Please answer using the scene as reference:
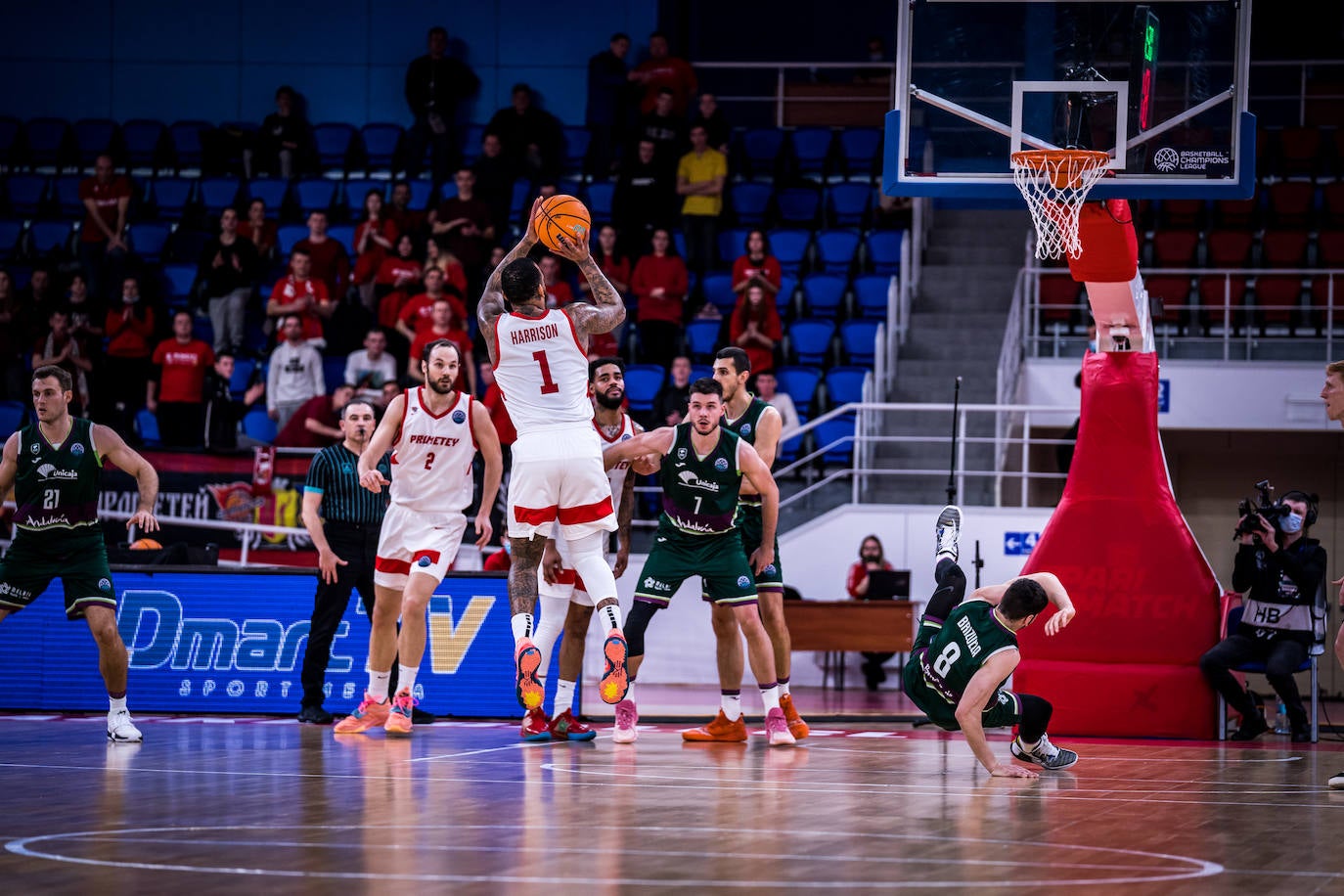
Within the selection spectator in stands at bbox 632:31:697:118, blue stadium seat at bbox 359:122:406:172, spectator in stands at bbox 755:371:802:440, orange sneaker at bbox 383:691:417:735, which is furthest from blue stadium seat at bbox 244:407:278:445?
orange sneaker at bbox 383:691:417:735

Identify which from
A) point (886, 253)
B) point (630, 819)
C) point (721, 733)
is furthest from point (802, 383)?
point (630, 819)

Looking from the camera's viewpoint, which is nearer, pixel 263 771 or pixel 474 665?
pixel 263 771

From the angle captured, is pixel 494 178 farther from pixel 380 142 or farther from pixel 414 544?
pixel 414 544

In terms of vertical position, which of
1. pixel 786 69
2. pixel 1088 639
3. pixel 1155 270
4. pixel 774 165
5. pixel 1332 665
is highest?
pixel 786 69

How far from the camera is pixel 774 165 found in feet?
66.1

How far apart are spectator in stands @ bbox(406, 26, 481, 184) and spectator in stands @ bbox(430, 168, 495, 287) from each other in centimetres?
242

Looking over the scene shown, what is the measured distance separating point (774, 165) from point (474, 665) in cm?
1073

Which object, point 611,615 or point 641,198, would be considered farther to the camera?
point 641,198

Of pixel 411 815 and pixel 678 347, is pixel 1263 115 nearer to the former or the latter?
pixel 678 347

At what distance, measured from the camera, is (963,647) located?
26.6 feet

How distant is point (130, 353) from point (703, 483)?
10468 mm

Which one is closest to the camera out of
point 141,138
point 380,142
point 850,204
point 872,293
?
point 872,293

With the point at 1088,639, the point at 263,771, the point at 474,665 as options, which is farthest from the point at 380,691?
the point at 1088,639

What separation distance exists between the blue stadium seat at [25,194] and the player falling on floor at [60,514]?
12.6 meters
